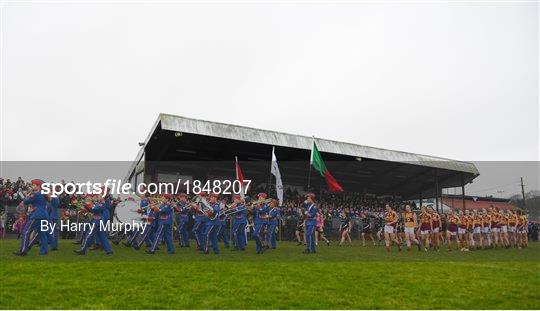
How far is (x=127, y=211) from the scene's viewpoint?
692 inches

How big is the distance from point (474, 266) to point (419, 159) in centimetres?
2070

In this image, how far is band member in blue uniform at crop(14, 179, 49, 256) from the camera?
12.8 meters

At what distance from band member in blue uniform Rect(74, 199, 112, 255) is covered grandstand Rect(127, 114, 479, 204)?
28.9ft

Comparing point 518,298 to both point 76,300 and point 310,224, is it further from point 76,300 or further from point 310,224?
point 310,224

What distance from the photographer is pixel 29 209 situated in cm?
1341

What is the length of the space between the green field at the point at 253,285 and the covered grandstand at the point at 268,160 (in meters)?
13.0

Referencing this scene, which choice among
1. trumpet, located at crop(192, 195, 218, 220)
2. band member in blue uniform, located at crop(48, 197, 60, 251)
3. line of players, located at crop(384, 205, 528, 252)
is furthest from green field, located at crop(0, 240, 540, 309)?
line of players, located at crop(384, 205, 528, 252)

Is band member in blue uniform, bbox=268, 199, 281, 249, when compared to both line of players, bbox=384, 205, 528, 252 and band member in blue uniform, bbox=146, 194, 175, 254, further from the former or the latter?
line of players, bbox=384, 205, 528, 252

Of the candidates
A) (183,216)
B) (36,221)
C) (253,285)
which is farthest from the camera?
(183,216)

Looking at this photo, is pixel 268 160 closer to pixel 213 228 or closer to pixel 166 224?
pixel 213 228

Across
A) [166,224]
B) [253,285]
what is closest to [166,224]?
[166,224]

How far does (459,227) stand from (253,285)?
15.2 m

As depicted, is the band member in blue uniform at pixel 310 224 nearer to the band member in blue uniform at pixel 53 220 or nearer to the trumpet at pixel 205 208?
the trumpet at pixel 205 208

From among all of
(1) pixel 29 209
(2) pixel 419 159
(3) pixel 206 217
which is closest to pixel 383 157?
(2) pixel 419 159
